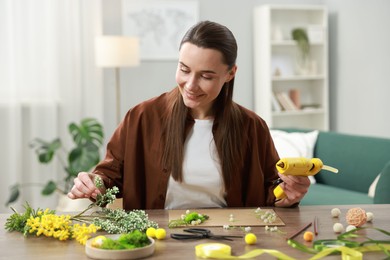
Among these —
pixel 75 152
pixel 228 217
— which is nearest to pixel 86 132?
pixel 75 152

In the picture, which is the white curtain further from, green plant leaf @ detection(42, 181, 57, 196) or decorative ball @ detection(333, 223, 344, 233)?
decorative ball @ detection(333, 223, 344, 233)

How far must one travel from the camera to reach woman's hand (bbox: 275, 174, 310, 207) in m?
2.23

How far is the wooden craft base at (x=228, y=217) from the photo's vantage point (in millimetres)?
2021

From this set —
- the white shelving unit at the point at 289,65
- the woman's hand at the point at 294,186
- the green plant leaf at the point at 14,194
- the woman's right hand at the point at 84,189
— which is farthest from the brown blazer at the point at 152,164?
the white shelving unit at the point at 289,65

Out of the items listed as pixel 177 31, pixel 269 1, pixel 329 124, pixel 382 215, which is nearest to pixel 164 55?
pixel 177 31

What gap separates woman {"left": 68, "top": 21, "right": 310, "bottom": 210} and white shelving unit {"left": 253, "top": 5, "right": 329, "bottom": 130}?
4.56 meters

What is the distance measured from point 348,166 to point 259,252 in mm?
3596

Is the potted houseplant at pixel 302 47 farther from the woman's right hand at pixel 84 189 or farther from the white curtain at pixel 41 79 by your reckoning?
the woman's right hand at pixel 84 189

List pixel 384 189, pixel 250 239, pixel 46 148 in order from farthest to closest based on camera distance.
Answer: pixel 46 148
pixel 384 189
pixel 250 239

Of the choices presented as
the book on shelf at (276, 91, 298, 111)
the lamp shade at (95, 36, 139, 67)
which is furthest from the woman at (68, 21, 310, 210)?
the book on shelf at (276, 91, 298, 111)

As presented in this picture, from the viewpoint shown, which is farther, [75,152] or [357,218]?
[75,152]

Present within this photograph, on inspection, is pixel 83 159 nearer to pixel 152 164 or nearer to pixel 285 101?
pixel 285 101

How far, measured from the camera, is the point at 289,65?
7.45m

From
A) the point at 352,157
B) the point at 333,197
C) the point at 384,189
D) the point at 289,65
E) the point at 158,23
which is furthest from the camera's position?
the point at 289,65
